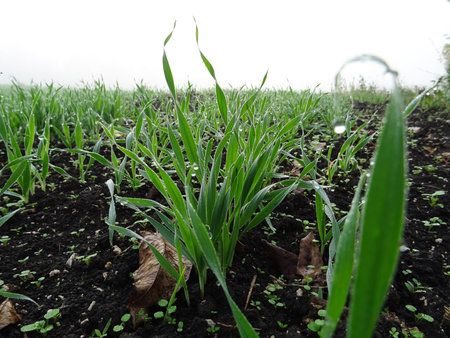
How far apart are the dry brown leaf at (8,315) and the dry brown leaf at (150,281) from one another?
29cm

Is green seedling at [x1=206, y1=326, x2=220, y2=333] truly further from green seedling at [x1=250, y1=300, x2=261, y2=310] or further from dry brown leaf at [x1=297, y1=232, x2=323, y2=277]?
dry brown leaf at [x1=297, y1=232, x2=323, y2=277]

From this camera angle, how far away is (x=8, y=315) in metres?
0.83

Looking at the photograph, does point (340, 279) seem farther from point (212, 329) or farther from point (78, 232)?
point (78, 232)

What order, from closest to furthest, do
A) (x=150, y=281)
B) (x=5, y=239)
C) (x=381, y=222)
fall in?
1. (x=381, y=222)
2. (x=150, y=281)
3. (x=5, y=239)

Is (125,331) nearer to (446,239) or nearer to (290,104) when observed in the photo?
(446,239)

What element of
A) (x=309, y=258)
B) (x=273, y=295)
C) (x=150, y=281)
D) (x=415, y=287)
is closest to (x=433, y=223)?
(x=415, y=287)

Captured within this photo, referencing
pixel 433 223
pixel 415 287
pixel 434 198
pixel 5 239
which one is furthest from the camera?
pixel 434 198

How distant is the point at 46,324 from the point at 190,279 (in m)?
0.37

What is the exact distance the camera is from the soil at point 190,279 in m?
0.80

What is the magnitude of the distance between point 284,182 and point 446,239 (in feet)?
2.26

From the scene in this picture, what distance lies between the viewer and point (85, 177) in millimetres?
1731

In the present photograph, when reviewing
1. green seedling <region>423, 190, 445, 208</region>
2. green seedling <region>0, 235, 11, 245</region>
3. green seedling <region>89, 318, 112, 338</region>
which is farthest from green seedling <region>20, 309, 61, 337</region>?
green seedling <region>423, 190, 445, 208</region>

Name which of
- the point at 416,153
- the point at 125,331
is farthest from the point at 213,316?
the point at 416,153

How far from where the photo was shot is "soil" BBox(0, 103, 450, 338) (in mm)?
795
